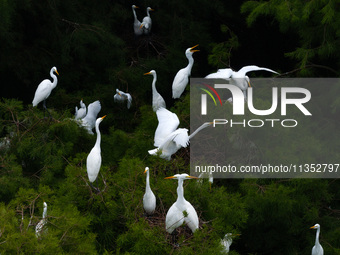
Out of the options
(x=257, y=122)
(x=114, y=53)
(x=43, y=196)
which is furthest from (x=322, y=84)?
(x=43, y=196)

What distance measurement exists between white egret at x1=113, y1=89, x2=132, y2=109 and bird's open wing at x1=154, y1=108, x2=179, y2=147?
1250mm

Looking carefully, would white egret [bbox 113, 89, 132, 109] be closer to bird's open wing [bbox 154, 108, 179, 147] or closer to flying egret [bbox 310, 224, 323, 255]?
bird's open wing [bbox 154, 108, 179, 147]

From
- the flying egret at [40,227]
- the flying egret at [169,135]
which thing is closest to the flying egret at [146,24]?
the flying egret at [169,135]

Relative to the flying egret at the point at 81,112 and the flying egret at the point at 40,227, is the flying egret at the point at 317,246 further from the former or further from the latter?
the flying egret at the point at 81,112

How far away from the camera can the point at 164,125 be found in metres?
4.84

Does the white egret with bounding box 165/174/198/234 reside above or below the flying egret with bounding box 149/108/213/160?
above

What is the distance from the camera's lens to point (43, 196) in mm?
3889

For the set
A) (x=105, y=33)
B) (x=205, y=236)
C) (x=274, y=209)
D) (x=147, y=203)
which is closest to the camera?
(x=205, y=236)

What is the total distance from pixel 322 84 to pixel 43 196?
2.99 m

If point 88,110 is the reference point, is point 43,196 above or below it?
above

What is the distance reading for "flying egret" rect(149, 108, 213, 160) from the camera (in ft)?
14.6

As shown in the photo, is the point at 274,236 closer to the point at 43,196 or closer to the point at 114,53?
the point at 43,196

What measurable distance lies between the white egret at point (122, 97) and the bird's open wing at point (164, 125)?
4.10 feet

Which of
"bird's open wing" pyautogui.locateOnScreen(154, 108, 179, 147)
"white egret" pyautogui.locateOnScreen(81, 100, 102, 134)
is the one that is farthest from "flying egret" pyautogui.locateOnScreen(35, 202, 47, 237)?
"white egret" pyautogui.locateOnScreen(81, 100, 102, 134)
